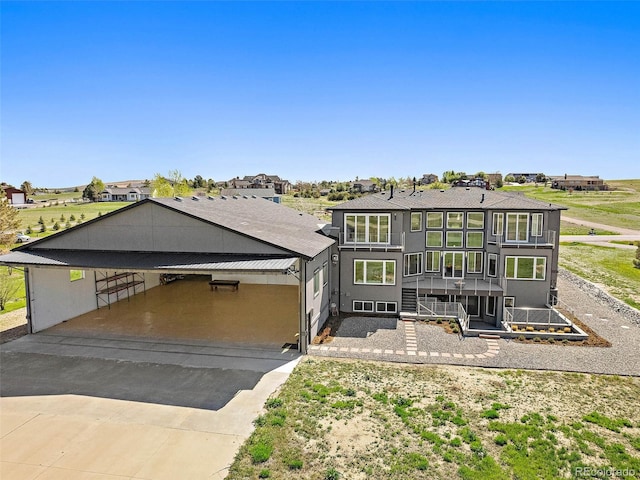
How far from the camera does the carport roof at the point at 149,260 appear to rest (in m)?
Answer: 13.9

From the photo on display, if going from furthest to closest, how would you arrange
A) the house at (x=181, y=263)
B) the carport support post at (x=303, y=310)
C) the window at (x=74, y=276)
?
the window at (x=74, y=276) < the house at (x=181, y=263) < the carport support post at (x=303, y=310)

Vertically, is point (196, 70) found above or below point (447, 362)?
above

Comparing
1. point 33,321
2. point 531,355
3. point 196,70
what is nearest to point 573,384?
point 531,355

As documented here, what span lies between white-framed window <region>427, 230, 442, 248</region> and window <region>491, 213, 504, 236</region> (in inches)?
109

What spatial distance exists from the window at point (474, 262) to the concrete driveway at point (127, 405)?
1230cm

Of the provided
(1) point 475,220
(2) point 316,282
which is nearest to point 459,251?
(1) point 475,220

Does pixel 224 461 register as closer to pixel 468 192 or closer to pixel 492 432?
pixel 492 432

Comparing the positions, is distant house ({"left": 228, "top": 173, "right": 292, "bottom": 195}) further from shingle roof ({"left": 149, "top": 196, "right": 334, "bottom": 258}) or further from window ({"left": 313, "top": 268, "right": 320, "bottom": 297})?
window ({"left": 313, "top": 268, "right": 320, "bottom": 297})

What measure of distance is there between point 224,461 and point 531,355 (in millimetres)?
11792

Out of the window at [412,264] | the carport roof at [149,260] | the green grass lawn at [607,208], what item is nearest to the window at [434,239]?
the window at [412,264]

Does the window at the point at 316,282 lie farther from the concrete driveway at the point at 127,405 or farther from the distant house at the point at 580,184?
the distant house at the point at 580,184

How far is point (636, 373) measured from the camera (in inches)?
506

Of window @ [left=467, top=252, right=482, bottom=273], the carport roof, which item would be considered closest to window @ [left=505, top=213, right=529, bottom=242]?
window @ [left=467, top=252, right=482, bottom=273]

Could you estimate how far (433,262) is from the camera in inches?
870
